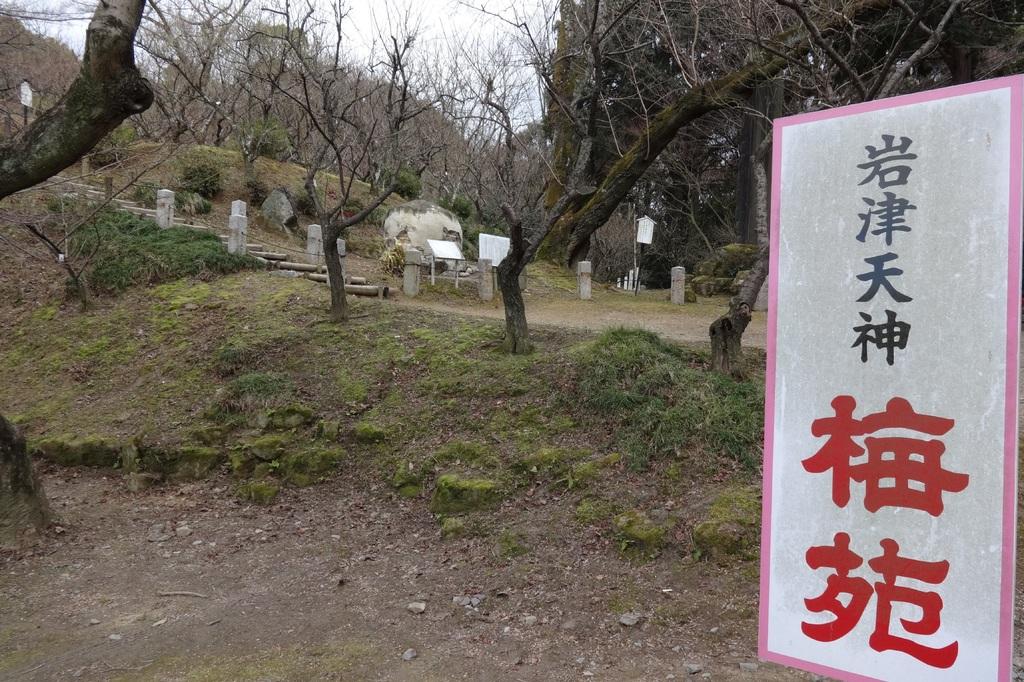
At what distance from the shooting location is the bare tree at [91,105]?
4551 millimetres

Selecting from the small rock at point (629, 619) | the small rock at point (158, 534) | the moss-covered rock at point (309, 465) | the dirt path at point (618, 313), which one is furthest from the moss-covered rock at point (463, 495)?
the dirt path at point (618, 313)

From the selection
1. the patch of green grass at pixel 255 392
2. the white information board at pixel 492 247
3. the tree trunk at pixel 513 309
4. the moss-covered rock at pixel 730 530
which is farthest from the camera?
the white information board at pixel 492 247

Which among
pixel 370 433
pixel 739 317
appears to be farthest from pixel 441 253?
pixel 739 317

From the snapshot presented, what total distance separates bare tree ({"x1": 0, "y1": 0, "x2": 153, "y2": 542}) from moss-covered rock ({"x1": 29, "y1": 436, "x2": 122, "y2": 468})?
11.7 ft

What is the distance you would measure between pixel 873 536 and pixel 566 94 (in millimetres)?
14377

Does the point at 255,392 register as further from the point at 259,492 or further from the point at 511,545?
the point at 511,545

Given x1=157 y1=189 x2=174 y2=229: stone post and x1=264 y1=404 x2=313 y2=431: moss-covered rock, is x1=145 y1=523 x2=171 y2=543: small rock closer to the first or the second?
x1=264 y1=404 x2=313 y2=431: moss-covered rock

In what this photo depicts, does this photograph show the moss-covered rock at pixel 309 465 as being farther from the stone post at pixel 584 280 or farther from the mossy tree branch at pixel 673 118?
the stone post at pixel 584 280

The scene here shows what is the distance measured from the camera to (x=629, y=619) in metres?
4.34

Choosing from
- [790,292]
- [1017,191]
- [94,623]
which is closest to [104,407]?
[94,623]

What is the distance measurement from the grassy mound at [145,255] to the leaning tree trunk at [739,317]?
8.04 metres

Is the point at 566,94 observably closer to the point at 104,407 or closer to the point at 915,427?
the point at 104,407

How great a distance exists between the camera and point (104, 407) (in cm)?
825

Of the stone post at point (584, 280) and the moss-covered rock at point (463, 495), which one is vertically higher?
the stone post at point (584, 280)
